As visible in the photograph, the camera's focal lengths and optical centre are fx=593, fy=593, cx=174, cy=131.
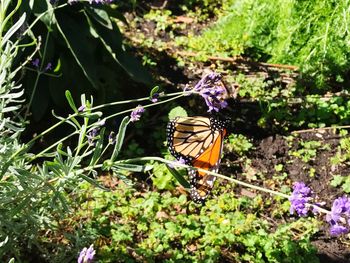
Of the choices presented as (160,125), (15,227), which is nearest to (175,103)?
(160,125)

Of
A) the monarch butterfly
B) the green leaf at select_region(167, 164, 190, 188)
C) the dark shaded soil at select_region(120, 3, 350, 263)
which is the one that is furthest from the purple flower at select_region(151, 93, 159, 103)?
the dark shaded soil at select_region(120, 3, 350, 263)

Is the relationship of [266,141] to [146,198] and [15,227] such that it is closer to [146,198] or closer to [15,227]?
[146,198]

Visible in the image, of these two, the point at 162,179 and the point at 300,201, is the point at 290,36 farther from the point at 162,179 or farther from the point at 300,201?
the point at 300,201

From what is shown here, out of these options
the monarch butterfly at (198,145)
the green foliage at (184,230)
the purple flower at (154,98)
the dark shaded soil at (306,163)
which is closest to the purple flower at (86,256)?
the purple flower at (154,98)

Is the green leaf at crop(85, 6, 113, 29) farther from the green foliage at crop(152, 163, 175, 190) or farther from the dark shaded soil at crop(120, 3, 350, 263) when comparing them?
the dark shaded soil at crop(120, 3, 350, 263)

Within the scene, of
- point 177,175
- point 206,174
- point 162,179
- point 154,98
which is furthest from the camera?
point 162,179

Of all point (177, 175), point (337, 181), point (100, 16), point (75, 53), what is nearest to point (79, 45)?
point (75, 53)
